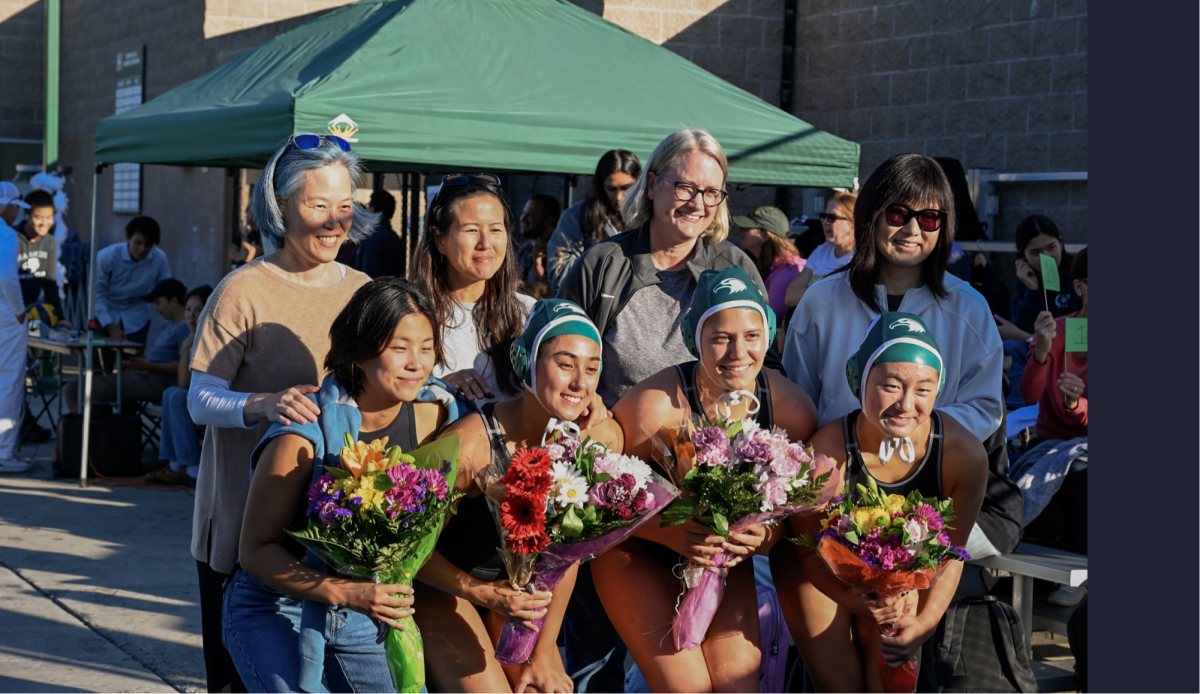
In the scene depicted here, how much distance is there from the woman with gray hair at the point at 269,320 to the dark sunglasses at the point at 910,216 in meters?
1.53

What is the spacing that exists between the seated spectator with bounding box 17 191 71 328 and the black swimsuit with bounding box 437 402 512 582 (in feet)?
25.3

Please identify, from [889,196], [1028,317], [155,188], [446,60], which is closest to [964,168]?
[1028,317]

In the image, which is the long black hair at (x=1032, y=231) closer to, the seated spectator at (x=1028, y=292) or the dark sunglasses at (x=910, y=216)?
the seated spectator at (x=1028, y=292)

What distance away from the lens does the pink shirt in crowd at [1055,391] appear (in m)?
5.06

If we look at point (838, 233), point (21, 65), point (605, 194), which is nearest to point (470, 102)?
point (605, 194)

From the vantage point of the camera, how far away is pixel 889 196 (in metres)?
3.49

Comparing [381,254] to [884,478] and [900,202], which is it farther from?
[884,478]

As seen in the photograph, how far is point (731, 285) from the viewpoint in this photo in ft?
10.3

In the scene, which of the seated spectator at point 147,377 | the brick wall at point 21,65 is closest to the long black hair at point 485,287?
the seated spectator at point 147,377

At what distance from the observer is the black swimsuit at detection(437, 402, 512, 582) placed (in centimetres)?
304

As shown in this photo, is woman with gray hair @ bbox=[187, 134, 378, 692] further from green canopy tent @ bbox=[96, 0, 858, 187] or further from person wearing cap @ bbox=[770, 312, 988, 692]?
green canopy tent @ bbox=[96, 0, 858, 187]

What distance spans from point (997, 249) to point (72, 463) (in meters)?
6.84

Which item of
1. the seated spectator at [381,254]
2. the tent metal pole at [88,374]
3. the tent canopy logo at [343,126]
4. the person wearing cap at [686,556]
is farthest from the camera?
the seated spectator at [381,254]

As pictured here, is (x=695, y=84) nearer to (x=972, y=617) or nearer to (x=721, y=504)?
(x=972, y=617)
